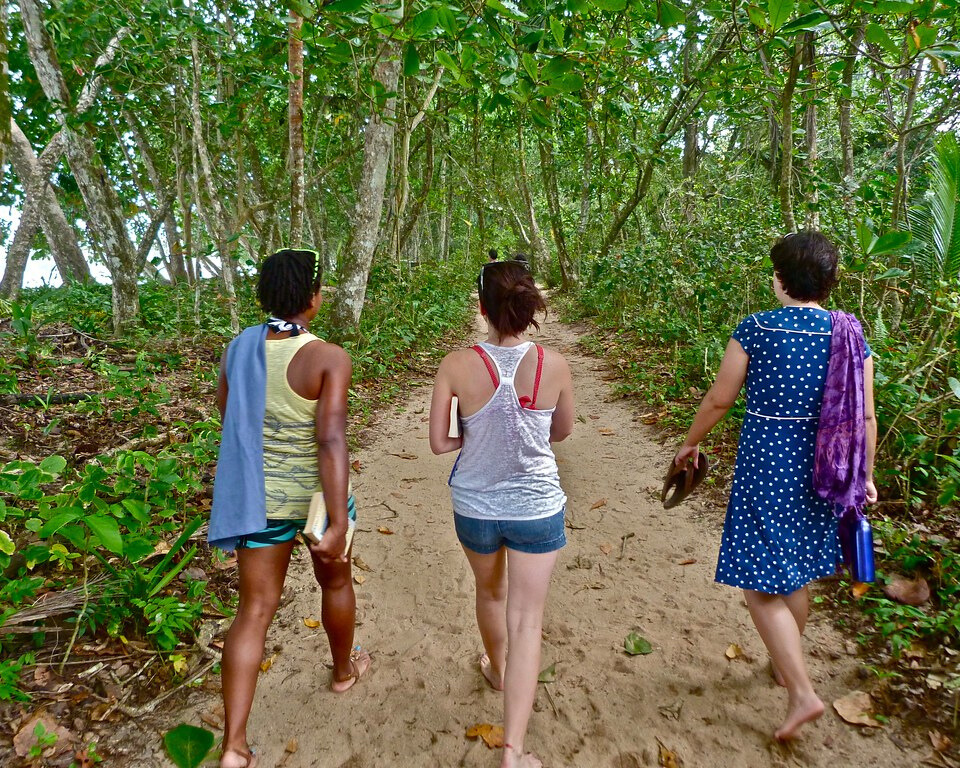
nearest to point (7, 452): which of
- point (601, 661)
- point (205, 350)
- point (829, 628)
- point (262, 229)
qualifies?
point (205, 350)

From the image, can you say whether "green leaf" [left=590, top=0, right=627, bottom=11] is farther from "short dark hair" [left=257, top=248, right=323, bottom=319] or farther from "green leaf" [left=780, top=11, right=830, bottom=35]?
"short dark hair" [left=257, top=248, right=323, bottom=319]

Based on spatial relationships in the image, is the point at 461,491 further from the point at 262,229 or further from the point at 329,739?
the point at 262,229

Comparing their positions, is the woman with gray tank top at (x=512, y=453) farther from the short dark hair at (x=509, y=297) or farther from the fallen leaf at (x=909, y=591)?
the fallen leaf at (x=909, y=591)

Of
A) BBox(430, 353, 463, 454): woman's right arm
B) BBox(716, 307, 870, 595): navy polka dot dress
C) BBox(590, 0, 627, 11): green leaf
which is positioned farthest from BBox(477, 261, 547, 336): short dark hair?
BBox(590, 0, 627, 11): green leaf

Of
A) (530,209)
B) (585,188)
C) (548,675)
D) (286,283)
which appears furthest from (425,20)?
(530,209)

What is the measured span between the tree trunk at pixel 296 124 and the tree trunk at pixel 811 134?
4.15m

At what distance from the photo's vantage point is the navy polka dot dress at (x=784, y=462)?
2.20m

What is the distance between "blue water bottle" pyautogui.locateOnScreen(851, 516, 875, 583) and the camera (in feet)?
7.11

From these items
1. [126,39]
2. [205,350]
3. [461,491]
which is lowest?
[205,350]

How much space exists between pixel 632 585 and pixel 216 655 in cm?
229

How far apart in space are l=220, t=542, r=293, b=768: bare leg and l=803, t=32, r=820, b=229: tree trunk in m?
5.36

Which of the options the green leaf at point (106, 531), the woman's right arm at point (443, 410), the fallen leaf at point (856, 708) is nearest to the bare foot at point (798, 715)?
the fallen leaf at point (856, 708)

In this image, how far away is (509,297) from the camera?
2086 millimetres

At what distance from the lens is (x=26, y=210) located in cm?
675
